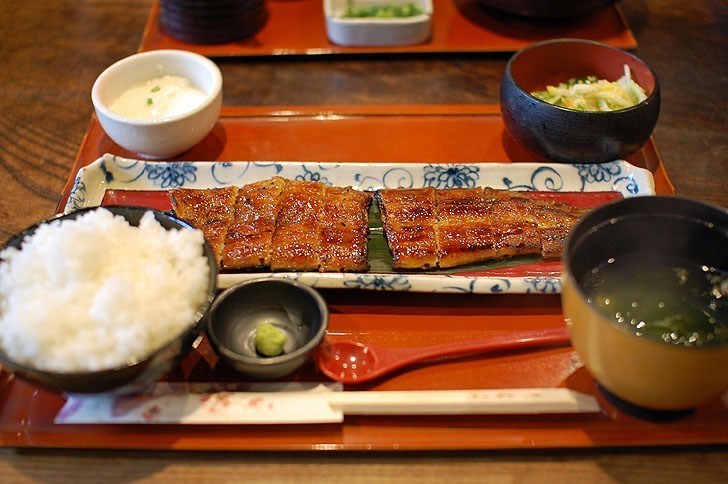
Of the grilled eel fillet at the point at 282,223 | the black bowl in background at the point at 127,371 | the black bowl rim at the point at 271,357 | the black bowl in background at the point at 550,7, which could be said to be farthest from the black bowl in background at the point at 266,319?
the black bowl in background at the point at 550,7

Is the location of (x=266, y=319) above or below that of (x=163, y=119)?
below

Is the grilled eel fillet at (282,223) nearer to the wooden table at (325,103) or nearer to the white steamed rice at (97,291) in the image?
the white steamed rice at (97,291)

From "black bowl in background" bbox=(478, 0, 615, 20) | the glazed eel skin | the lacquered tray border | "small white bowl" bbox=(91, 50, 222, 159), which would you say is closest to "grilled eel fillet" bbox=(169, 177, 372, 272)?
the glazed eel skin

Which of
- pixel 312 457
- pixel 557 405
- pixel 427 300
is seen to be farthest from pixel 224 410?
pixel 557 405

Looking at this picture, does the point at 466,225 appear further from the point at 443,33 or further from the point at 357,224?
the point at 443,33

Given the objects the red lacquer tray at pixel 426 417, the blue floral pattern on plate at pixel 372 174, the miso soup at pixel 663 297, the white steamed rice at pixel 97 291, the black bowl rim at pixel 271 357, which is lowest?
the red lacquer tray at pixel 426 417

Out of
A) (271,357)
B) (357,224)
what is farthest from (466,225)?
(271,357)
